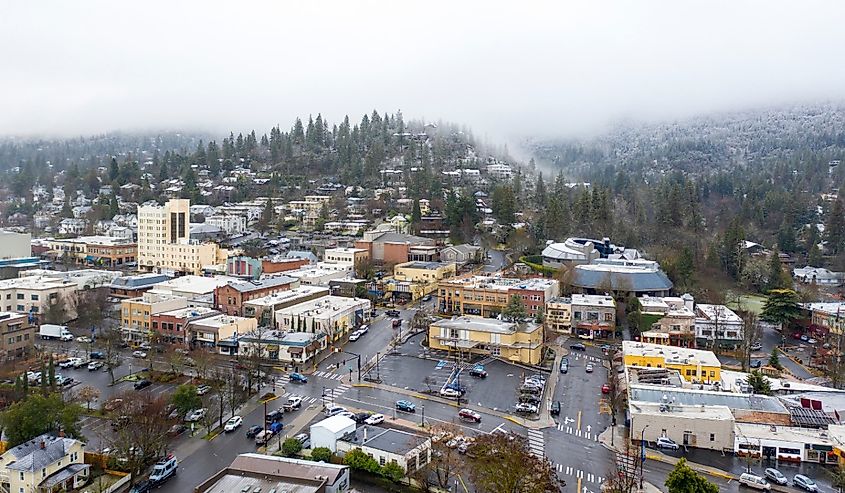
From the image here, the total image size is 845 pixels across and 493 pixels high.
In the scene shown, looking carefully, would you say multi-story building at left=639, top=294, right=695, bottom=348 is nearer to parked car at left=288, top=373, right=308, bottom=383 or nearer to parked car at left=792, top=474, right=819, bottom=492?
parked car at left=792, top=474, right=819, bottom=492

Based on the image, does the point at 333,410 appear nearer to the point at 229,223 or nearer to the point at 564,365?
the point at 564,365

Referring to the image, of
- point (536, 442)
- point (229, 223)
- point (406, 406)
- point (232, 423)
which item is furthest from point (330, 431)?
point (229, 223)

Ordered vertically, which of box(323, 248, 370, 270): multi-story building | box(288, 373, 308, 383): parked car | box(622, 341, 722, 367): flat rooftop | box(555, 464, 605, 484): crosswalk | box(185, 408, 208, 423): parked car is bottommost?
box(288, 373, 308, 383): parked car

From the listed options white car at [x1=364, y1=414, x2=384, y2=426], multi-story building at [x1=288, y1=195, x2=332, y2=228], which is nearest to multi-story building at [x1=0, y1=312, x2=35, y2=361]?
white car at [x1=364, y1=414, x2=384, y2=426]

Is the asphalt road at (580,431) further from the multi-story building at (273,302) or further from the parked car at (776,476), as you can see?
the multi-story building at (273,302)

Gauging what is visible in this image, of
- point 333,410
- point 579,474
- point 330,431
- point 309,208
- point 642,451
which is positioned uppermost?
point 309,208

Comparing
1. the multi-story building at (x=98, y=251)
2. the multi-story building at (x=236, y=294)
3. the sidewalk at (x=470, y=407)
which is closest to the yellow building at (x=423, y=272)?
the multi-story building at (x=236, y=294)

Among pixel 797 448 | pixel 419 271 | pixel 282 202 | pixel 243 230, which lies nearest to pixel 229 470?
pixel 797 448
